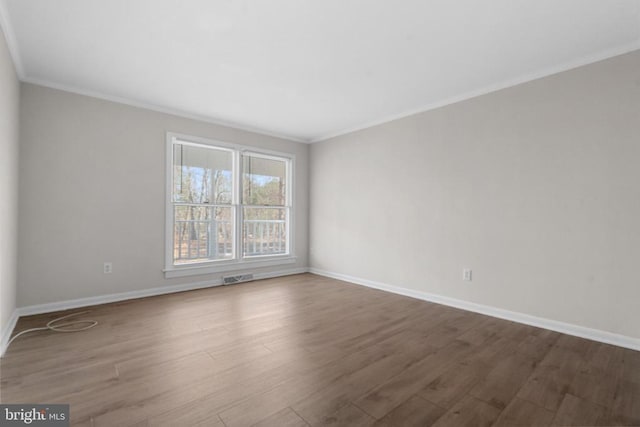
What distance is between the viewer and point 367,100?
3607 millimetres

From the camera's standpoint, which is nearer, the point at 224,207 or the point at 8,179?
the point at 8,179

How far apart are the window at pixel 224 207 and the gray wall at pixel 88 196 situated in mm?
186

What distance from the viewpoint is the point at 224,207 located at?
4551 mm

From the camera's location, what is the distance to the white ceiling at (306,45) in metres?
2.01

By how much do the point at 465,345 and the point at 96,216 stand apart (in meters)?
4.13

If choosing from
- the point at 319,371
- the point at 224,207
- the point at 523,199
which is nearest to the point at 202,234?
the point at 224,207

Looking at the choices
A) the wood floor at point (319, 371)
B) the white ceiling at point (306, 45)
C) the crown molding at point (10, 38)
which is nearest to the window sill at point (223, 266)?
the wood floor at point (319, 371)

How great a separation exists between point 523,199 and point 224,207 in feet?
12.9

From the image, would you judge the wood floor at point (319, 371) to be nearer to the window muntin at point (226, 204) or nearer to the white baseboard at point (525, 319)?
the white baseboard at point (525, 319)

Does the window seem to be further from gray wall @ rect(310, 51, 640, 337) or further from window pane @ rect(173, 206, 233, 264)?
gray wall @ rect(310, 51, 640, 337)

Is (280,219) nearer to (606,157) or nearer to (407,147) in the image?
(407,147)

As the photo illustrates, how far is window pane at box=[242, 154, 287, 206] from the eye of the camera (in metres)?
4.82

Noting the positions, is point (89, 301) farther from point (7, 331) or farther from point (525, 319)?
point (525, 319)

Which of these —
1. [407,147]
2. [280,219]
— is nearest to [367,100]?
[407,147]
